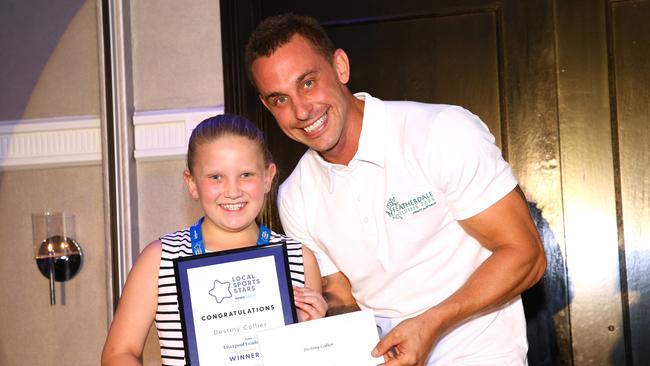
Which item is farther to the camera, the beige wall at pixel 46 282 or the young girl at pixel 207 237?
the beige wall at pixel 46 282

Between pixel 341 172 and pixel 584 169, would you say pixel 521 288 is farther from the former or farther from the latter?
pixel 584 169

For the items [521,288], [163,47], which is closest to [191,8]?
[163,47]

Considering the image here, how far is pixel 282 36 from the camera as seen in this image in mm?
2314

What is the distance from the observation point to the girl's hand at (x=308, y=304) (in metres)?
2.05

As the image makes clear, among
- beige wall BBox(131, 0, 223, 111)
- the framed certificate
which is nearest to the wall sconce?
beige wall BBox(131, 0, 223, 111)

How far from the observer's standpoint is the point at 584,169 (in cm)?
305

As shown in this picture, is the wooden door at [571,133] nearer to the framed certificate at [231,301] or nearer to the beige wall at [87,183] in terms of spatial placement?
the beige wall at [87,183]

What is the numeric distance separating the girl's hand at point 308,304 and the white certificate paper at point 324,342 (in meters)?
0.18

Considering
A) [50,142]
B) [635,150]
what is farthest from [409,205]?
[50,142]

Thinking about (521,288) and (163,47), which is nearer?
(521,288)

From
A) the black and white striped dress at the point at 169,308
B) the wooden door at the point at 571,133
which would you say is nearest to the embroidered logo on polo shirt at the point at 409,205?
the black and white striped dress at the point at 169,308

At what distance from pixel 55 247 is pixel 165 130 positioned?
66 cm

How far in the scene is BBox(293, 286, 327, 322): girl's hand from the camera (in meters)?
2.05

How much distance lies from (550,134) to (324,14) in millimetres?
1024
